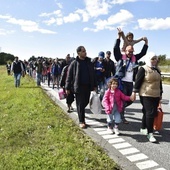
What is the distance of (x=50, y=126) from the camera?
809 centimetres

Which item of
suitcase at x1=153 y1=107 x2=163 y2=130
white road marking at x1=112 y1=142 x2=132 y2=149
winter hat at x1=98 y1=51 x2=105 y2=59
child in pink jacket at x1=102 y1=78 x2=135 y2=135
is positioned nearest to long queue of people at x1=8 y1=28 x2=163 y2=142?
child in pink jacket at x1=102 y1=78 x2=135 y2=135

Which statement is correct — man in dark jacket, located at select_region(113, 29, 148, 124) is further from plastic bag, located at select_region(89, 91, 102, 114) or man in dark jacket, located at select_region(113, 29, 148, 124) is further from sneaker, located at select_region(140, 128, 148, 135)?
sneaker, located at select_region(140, 128, 148, 135)

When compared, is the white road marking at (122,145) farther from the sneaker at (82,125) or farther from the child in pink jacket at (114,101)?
the sneaker at (82,125)

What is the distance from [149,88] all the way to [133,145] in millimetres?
1212

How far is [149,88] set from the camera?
6.89 meters

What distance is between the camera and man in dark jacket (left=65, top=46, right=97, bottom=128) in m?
8.07

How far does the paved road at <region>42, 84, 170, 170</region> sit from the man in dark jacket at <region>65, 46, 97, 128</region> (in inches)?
26.6

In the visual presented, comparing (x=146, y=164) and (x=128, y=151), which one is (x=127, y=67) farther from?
(x=146, y=164)

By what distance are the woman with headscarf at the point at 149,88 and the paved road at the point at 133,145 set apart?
1.24ft

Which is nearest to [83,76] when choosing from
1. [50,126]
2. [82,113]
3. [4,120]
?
[82,113]

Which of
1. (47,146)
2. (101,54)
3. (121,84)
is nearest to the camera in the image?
(47,146)

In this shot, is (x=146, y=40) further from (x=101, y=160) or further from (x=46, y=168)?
(x=46, y=168)

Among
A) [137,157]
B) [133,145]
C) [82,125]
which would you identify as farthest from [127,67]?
[137,157]

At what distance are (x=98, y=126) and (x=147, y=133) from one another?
1.56 meters
